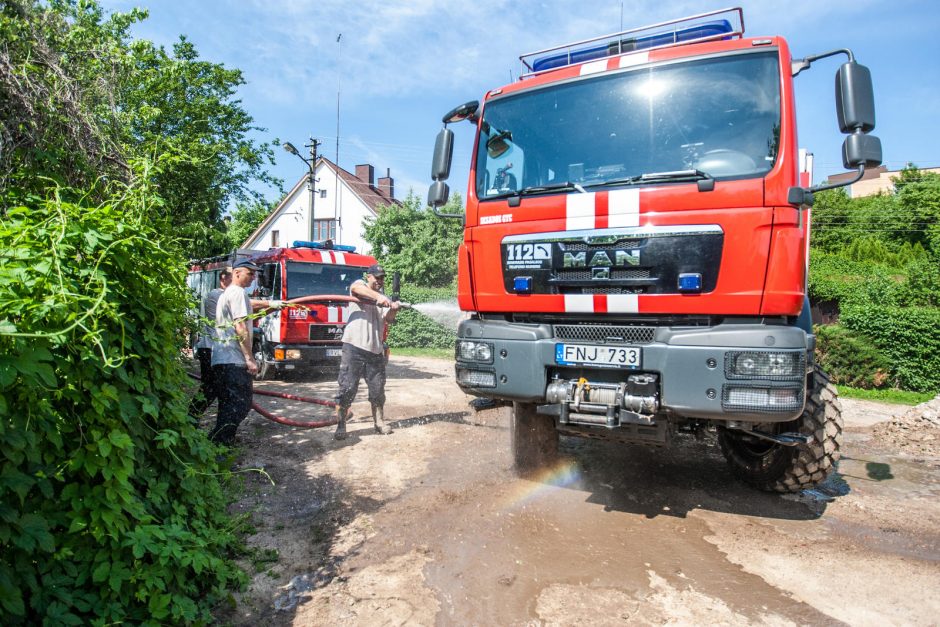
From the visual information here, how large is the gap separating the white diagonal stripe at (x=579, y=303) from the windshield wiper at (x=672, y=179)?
79cm

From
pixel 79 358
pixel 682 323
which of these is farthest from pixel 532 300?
pixel 79 358

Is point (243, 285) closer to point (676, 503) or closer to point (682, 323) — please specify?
point (682, 323)

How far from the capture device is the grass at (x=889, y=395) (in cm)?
1115

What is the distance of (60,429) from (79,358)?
27cm

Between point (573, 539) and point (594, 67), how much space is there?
3.38 m

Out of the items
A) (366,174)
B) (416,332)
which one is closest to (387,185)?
(366,174)

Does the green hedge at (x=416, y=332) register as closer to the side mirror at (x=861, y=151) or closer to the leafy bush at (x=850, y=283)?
the leafy bush at (x=850, y=283)

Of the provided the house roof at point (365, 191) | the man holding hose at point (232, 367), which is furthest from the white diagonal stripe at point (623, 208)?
the house roof at point (365, 191)

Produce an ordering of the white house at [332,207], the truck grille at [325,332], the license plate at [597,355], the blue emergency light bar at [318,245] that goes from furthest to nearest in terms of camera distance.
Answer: the white house at [332,207]
the blue emergency light bar at [318,245]
the truck grille at [325,332]
the license plate at [597,355]

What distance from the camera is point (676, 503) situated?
14.8 ft

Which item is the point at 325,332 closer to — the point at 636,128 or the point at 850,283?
the point at 636,128

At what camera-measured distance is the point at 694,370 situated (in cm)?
353

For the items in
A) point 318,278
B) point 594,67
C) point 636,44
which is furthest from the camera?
point 318,278

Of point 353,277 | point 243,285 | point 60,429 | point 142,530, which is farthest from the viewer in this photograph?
point 353,277
